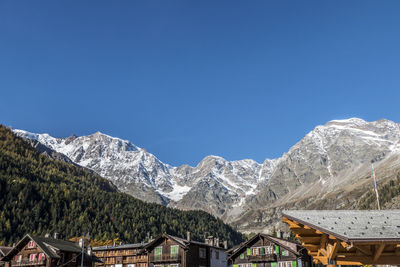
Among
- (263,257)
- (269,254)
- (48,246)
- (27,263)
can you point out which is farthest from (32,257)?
(269,254)

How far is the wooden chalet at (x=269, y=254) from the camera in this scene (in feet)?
235

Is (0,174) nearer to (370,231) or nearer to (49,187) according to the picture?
(49,187)

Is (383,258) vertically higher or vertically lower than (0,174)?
lower

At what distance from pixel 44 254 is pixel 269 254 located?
39.2m

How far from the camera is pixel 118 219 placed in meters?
196

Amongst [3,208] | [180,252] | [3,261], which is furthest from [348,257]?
[3,208]

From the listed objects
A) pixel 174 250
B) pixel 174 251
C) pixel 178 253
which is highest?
pixel 174 250

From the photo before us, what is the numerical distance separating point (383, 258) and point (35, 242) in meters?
63.2

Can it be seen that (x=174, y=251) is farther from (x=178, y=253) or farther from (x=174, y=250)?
(x=178, y=253)

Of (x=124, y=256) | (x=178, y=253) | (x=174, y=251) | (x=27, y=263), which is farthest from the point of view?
(x=124, y=256)

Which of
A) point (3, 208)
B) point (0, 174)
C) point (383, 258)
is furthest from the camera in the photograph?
point (0, 174)

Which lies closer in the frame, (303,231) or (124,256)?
(303,231)

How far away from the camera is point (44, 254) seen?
68.2 meters

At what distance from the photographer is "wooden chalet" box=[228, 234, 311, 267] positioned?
71.6 metres
